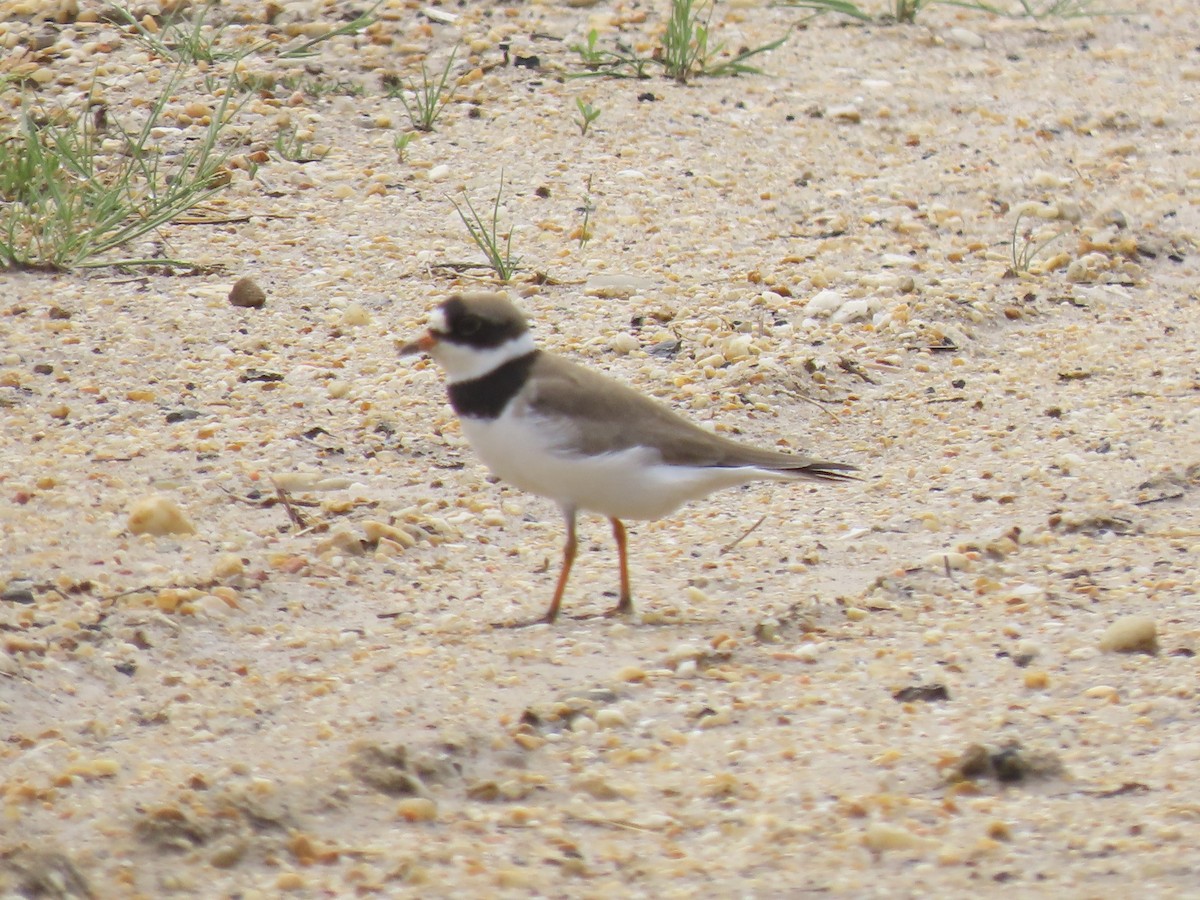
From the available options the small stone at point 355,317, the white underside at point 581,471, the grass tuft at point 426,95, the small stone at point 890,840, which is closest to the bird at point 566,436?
the white underside at point 581,471

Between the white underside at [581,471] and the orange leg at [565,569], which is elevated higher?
the white underside at [581,471]

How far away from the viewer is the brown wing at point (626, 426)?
3793mm

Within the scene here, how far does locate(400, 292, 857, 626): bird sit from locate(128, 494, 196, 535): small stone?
72 centimetres

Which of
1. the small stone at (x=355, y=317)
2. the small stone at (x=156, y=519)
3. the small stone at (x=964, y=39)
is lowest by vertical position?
the small stone at (x=156, y=519)

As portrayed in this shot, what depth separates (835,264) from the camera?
5.99 m

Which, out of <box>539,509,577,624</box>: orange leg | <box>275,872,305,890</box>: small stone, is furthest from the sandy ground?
<box>539,509,577,624</box>: orange leg

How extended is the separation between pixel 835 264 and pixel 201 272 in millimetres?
2103

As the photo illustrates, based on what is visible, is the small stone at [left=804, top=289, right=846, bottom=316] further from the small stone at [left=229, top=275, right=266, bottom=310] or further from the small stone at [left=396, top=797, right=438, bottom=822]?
the small stone at [left=396, top=797, right=438, bottom=822]

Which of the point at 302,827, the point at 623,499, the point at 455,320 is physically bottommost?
the point at 302,827

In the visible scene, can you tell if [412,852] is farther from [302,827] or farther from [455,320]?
[455,320]

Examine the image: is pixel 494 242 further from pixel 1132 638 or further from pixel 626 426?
pixel 1132 638

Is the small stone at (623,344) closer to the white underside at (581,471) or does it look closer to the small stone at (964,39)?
the white underside at (581,471)

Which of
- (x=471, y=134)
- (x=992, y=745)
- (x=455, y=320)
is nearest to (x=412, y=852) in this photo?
(x=992, y=745)

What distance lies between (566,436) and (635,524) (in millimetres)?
860
